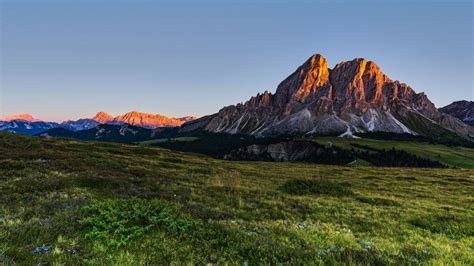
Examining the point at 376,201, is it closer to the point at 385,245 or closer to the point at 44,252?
the point at 385,245

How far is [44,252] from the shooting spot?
8.02 m

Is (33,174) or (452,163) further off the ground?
(33,174)

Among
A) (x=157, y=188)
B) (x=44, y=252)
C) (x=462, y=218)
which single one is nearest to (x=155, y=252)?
(x=44, y=252)

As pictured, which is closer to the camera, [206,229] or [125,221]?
[125,221]

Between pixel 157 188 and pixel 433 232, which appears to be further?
pixel 157 188

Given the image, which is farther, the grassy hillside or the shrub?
the shrub

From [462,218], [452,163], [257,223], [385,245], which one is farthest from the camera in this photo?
[452,163]

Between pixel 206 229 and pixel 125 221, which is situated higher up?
pixel 125 221

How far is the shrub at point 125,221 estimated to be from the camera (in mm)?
9477

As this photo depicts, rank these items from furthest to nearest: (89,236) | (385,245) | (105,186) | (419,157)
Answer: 1. (419,157)
2. (105,186)
3. (385,245)
4. (89,236)

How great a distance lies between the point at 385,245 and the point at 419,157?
696 feet

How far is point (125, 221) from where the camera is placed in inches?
419

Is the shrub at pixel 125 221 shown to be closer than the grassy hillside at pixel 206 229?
No

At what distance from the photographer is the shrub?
948cm
